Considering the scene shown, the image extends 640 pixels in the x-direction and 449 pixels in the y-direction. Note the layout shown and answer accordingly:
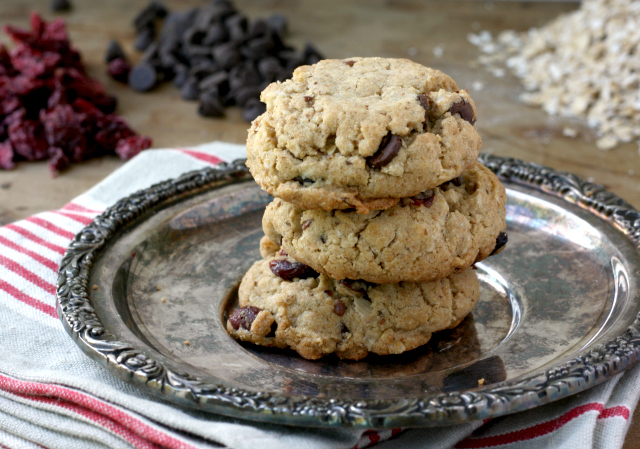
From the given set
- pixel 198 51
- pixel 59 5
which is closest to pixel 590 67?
pixel 198 51

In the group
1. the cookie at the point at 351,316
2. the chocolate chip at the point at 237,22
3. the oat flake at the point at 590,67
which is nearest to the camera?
the cookie at the point at 351,316

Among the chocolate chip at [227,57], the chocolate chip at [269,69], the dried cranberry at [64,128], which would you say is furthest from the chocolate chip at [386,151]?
the chocolate chip at [227,57]

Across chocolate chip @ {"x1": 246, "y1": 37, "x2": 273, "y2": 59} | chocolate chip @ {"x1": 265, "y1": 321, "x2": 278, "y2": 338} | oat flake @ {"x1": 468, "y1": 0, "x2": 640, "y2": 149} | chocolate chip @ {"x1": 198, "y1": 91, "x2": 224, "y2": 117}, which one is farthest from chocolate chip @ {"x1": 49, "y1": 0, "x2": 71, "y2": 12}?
chocolate chip @ {"x1": 265, "y1": 321, "x2": 278, "y2": 338}

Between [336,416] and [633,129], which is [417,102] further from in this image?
[633,129]

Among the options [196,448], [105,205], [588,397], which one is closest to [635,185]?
[588,397]

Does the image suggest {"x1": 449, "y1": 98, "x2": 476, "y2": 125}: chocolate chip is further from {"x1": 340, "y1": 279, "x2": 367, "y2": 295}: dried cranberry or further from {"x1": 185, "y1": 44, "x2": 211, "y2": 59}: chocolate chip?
{"x1": 185, "y1": 44, "x2": 211, "y2": 59}: chocolate chip

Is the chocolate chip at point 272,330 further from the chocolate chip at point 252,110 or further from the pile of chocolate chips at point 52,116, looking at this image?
the chocolate chip at point 252,110

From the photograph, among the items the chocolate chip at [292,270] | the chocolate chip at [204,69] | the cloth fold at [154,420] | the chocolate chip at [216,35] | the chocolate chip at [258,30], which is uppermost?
the chocolate chip at [292,270]
